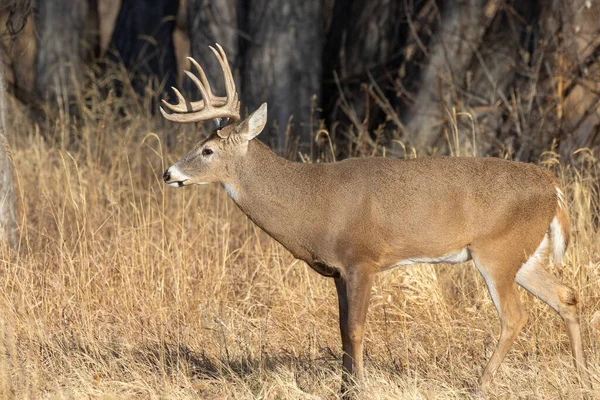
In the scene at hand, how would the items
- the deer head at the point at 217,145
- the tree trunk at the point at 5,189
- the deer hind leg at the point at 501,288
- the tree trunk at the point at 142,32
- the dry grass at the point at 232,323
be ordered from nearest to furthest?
1. the dry grass at the point at 232,323
2. the deer hind leg at the point at 501,288
3. the deer head at the point at 217,145
4. the tree trunk at the point at 5,189
5. the tree trunk at the point at 142,32

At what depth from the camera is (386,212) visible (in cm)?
563

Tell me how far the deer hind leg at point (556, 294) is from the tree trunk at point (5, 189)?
362cm

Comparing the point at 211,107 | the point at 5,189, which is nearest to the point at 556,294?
the point at 211,107

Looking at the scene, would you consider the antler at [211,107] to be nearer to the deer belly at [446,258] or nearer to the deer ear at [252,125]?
the deer ear at [252,125]

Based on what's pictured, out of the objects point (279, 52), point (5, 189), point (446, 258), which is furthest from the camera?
point (279, 52)

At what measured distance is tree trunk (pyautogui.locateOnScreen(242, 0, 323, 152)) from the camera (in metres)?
11.3

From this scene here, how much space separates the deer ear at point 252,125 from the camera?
577 centimetres

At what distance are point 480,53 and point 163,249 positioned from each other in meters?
5.19

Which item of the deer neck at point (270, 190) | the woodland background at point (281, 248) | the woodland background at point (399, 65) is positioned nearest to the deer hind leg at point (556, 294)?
the woodland background at point (281, 248)

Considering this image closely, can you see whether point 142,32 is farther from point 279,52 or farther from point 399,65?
point 399,65

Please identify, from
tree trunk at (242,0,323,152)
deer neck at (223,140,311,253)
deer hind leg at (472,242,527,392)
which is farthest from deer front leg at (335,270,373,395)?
tree trunk at (242,0,323,152)

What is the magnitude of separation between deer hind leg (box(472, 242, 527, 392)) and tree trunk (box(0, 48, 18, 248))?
3448 millimetres

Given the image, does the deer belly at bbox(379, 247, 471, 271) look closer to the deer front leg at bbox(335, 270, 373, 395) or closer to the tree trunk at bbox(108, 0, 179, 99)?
the deer front leg at bbox(335, 270, 373, 395)

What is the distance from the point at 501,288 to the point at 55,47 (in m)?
10.00
